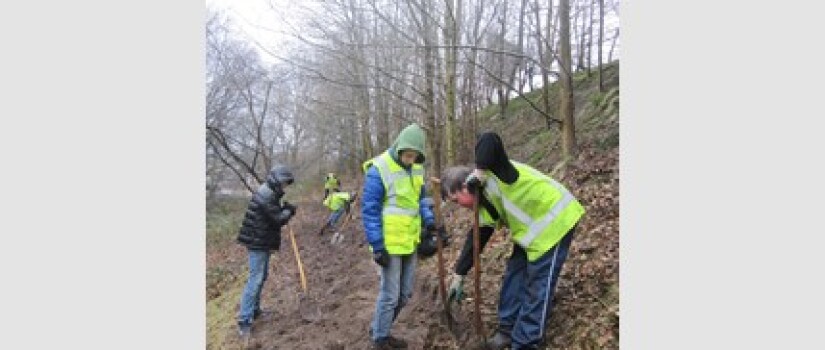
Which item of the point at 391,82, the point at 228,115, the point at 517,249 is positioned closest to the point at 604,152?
the point at 517,249

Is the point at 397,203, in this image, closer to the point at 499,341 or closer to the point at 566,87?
the point at 499,341

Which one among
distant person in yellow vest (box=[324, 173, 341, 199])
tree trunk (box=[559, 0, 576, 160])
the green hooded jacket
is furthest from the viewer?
distant person in yellow vest (box=[324, 173, 341, 199])

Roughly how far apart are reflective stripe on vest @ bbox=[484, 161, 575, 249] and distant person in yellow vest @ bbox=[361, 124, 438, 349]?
0.51 m

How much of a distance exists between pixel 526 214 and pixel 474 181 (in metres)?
0.27

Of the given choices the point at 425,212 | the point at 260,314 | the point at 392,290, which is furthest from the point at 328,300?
the point at 425,212

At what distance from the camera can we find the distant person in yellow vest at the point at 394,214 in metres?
3.05

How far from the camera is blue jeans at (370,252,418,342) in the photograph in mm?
3188

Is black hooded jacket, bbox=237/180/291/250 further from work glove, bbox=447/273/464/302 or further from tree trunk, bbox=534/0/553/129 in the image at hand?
tree trunk, bbox=534/0/553/129

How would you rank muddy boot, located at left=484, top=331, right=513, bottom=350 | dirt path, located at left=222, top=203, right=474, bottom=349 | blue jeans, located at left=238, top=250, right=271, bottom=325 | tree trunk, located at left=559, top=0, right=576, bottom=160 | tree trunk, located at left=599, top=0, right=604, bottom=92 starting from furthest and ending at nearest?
blue jeans, located at left=238, top=250, right=271, bottom=325
tree trunk, located at left=559, top=0, right=576, bottom=160
tree trunk, located at left=599, top=0, right=604, bottom=92
dirt path, located at left=222, top=203, right=474, bottom=349
muddy boot, located at left=484, top=331, right=513, bottom=350

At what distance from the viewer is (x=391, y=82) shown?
4594mm

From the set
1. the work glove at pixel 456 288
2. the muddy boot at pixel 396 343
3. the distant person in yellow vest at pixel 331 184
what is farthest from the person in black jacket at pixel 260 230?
the work glove at pixel 456 288

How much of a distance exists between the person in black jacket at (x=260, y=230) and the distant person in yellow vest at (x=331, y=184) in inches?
30.2

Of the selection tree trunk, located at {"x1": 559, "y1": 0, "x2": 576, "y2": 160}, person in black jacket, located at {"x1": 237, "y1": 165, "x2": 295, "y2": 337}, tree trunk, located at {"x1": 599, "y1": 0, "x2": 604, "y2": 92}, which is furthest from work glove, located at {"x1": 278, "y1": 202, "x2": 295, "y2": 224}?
tree trunk, located at {"x1": 599, "y1": 0, "x2": 604, "y2": 92}

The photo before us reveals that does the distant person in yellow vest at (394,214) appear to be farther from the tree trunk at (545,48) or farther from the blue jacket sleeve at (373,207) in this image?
the tree trunk at (545,48)
